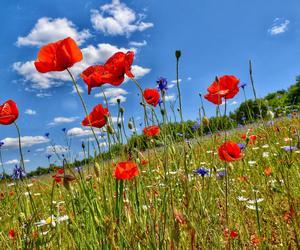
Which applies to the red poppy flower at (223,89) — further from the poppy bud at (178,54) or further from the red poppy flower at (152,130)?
the red poppy flower at (152,130)

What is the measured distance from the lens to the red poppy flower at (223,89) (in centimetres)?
170

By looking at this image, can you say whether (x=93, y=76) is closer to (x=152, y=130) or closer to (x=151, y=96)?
(x=151, y=96)

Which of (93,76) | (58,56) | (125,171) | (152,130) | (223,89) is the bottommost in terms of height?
(125,171)

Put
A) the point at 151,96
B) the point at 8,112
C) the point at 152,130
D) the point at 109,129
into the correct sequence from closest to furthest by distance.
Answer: the point at 8,112, the point at 109,129, the point at 151,96, the point at 152,130

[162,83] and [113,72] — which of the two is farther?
[162,83]

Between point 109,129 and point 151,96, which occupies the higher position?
point 151,96

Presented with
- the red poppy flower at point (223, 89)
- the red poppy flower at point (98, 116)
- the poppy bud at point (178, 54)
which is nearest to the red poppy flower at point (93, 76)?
the red poppy flower at point (98, 116)

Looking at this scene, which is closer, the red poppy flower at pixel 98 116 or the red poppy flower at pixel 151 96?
the red poppy flower at pixel 98 116

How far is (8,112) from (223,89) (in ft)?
3.33

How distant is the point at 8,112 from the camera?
1.64 m

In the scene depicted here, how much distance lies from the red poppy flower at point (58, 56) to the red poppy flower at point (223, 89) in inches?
25.4

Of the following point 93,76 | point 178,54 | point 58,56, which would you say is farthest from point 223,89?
point 58,56

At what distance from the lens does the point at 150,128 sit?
208 cm

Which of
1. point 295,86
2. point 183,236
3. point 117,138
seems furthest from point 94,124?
point 295,86
